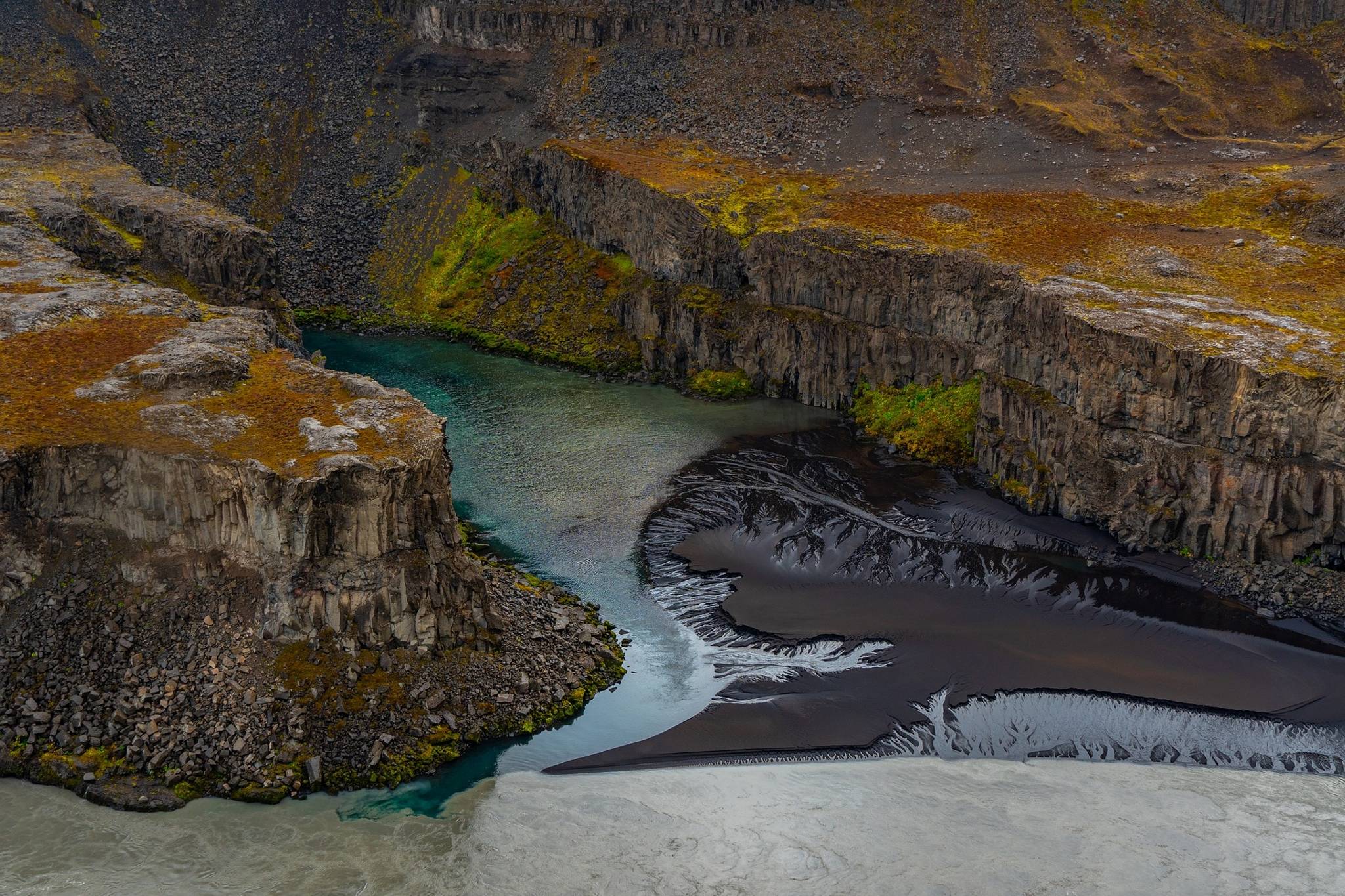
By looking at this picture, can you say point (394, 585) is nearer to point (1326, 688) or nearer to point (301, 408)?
point (301, 408)

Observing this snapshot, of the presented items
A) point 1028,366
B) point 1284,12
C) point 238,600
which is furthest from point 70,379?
point 1284,12

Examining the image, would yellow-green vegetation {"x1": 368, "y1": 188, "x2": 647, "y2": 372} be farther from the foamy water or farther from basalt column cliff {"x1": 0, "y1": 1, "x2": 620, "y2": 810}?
the foamy water

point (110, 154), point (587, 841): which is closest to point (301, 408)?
point (587, 841)

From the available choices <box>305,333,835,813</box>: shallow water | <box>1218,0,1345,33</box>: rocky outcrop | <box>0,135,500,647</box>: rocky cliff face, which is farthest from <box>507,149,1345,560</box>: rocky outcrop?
<box>1218,0,1345,33</box>: rocky outcrop

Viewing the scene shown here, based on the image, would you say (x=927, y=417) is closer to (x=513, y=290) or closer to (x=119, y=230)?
(x=513, y=290)

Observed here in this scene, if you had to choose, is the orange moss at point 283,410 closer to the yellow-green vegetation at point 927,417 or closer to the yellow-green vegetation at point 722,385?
the yellow-green vegetation at point 722,385

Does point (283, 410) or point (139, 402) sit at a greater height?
point (139, 402)
